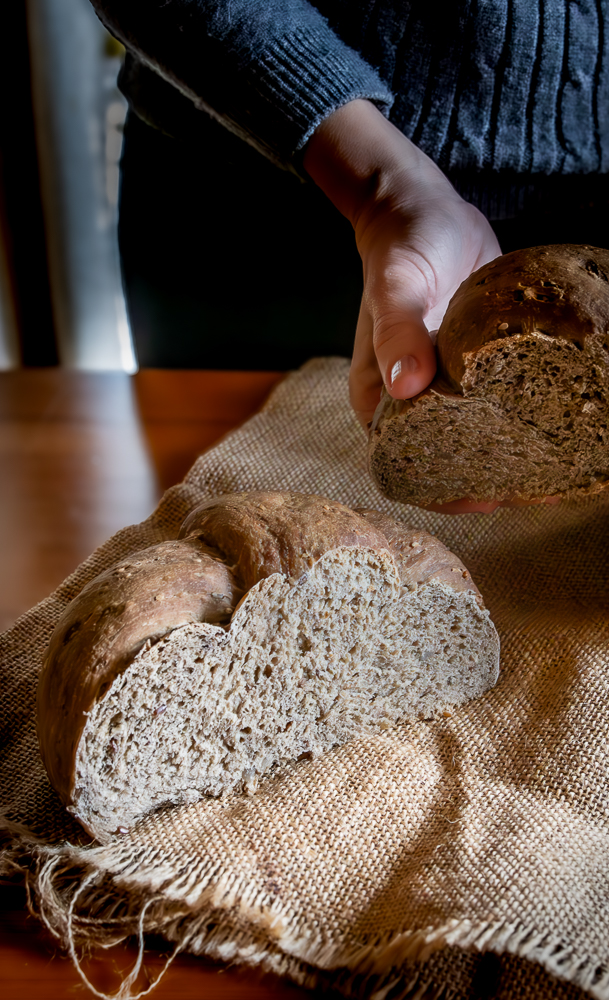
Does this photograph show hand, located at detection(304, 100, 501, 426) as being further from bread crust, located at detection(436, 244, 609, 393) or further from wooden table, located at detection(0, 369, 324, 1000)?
wooden table, located at detection(0, 369, 324, 1000)

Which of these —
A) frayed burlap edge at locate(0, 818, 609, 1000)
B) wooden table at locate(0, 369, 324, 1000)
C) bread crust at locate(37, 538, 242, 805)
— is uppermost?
bread crust at locate(37, 538, 242, 805)

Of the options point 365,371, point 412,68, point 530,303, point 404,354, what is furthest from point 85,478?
point 530,303

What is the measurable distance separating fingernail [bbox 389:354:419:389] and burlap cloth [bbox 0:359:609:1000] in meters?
0.60

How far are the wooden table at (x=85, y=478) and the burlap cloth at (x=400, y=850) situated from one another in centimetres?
4

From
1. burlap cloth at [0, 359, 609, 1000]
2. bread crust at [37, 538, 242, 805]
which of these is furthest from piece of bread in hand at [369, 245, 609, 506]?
bread crust at [37, 538, 242, 805]

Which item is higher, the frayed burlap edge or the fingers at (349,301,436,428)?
the fingers at (349,301,436,428)

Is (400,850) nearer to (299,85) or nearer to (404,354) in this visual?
(404,354)

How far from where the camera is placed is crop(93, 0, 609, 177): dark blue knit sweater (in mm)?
1896

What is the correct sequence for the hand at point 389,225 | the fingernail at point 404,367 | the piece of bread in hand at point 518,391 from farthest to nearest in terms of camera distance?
the hand at point 389,225 → the fingernail at point 404,367 → the piece of bread in hand at point 518,391

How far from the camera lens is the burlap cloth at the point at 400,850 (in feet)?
3.79

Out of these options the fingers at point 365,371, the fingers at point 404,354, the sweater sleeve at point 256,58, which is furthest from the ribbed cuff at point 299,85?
the fingers at point 404,354

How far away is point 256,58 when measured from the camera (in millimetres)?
1892

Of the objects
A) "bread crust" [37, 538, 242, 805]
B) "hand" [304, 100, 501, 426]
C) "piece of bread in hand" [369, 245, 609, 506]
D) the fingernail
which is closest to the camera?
"bread crust" [37, 538, 242, 805]

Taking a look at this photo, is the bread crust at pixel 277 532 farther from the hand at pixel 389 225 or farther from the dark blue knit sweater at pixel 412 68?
the dark blue knit sweater at pixel 412 68
